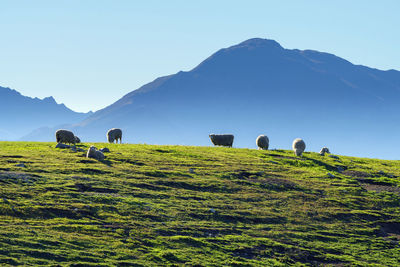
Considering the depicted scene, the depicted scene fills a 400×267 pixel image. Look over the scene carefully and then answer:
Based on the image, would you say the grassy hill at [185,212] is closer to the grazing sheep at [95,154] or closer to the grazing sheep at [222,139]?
the grazing sheep at [95,154]

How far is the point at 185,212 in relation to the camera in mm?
30656

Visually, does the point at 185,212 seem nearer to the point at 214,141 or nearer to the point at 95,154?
the point at 95,154

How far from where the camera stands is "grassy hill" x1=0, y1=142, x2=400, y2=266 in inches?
942

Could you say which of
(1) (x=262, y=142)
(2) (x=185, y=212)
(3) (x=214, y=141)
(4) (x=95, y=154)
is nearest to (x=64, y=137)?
(4) (x=95, y=154)

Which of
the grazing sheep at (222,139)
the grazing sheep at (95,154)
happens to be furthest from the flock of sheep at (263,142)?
the grazing sheep at (95,154)

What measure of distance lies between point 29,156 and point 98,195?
44.9 feet

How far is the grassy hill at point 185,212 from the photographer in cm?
2394

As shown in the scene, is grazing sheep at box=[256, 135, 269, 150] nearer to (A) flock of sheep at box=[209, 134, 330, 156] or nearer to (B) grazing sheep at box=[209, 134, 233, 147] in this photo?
(A) flock of sheep at box=[209, 134, 330, 156]

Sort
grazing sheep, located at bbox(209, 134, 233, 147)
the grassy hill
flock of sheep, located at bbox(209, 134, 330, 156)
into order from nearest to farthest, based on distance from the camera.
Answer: the grassy hill < flock of sheep, located at bbox(209, 134, 330, 156) < grazing sheep, located at bbox(209, 134, 233, 147)

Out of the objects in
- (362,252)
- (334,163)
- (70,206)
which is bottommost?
(362,252)

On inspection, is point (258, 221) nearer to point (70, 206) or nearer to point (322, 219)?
point (322, 219)

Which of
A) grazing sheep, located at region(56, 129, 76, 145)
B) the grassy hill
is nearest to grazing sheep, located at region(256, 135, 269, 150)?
the grassy hill

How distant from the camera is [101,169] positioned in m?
38.6

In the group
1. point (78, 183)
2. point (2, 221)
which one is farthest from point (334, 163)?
point (2, 221)
